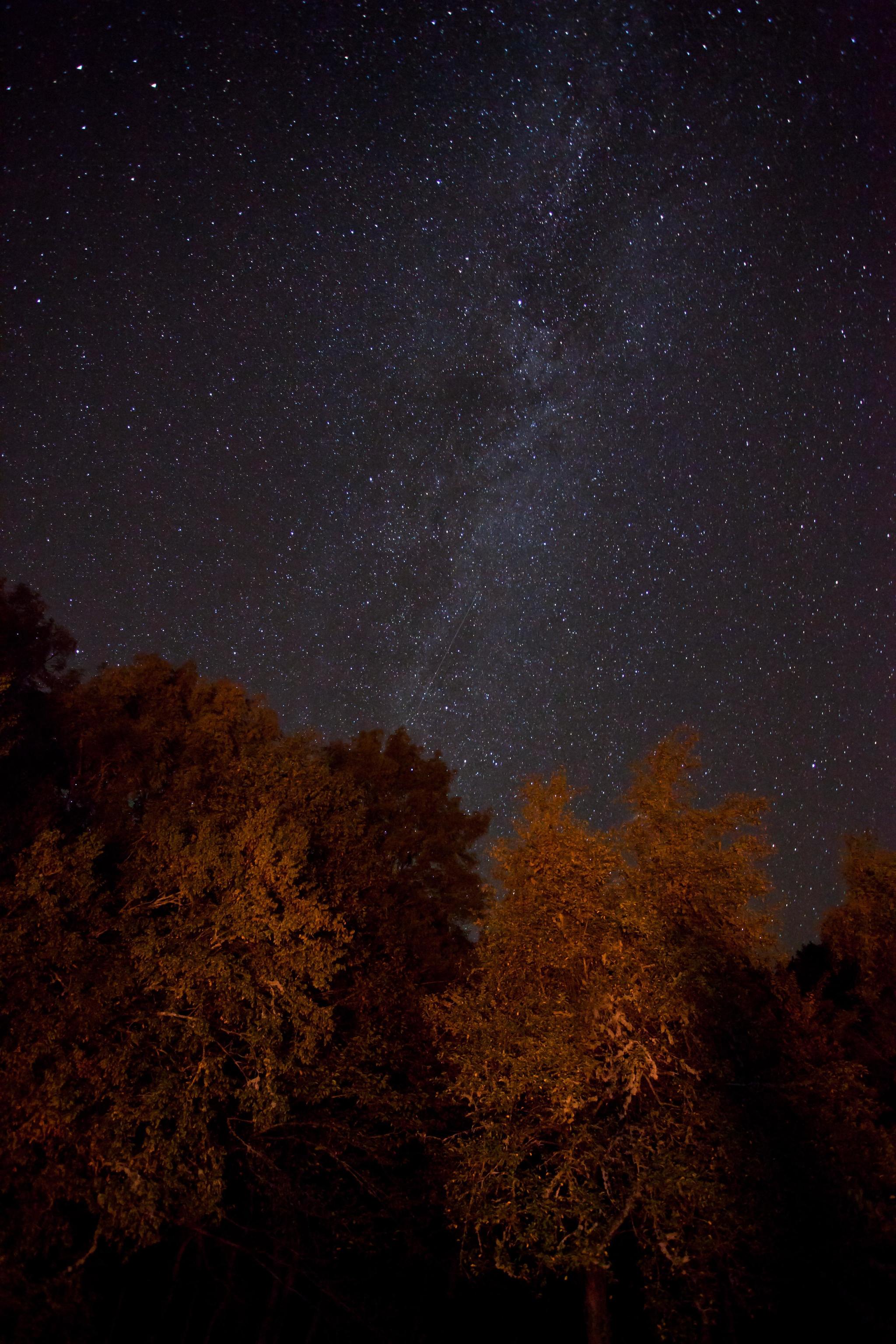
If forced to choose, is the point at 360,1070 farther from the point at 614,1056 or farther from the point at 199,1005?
the point at 614,1056

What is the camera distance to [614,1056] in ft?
38.2

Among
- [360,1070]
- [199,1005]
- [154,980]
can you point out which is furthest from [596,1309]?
[154,980]

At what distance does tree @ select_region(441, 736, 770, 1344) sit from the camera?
10.9 metres

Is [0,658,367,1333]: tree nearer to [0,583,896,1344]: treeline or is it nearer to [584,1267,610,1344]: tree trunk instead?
[0,583,896,1344]: treeline

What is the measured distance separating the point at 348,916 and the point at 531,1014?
6061mm

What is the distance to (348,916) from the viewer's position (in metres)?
17.0

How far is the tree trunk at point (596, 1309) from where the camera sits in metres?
12.2

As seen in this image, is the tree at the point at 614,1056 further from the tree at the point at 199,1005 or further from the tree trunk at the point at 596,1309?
the tree at the point at 199,1005

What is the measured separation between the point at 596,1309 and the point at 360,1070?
573 cm

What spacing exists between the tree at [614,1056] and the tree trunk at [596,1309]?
0.10 feet

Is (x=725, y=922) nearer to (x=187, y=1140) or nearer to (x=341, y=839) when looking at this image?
(x=341, y=839)

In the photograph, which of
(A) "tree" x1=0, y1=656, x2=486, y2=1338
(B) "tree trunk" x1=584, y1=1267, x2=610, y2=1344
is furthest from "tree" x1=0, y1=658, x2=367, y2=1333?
(B) "tree trunk" x1=584, y1=1267, x2=610, y2=1344

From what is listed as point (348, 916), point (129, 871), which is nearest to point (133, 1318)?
point (348, 916)

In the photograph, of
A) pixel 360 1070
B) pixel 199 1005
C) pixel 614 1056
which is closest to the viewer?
pixel 614 1056
